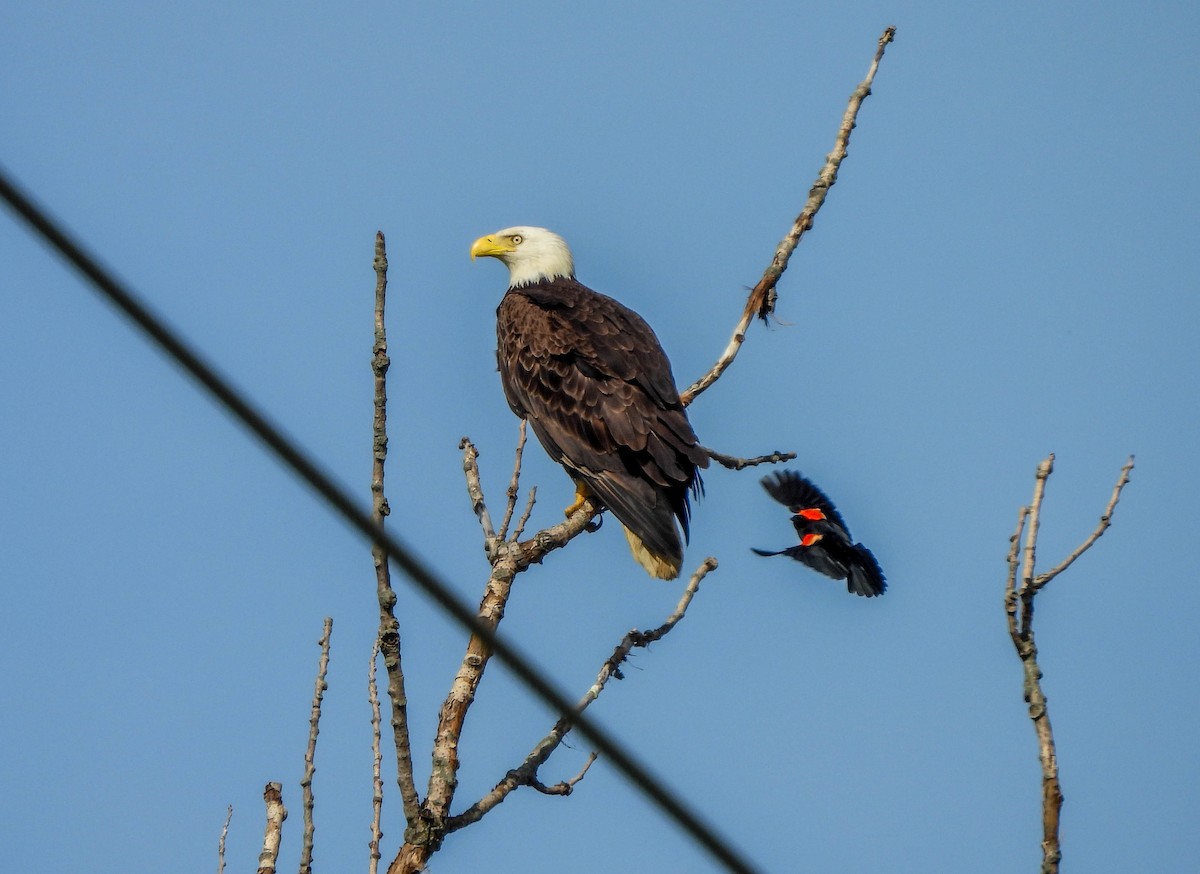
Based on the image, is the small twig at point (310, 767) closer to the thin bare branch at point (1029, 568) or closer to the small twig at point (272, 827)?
the small twig at point (272, 827)

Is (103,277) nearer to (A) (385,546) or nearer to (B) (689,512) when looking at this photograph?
(A) (385,546)

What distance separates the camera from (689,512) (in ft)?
24.7

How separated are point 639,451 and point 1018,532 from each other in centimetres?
366

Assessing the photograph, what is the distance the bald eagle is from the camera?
7.28 meters

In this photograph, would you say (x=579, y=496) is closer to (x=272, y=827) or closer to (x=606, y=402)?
(x=606, y=402)

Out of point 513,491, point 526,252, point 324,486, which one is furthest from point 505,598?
point 526,252

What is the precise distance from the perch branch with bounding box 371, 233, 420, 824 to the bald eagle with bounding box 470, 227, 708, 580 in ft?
9.26

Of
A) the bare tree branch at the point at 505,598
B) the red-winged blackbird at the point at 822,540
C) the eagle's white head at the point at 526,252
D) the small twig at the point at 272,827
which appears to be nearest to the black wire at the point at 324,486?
the bare tree branch at the point at 505,598

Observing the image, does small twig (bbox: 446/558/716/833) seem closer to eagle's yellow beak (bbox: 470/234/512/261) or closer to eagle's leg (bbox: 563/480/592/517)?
eagle's leg (bbox: 563/480/592/517)

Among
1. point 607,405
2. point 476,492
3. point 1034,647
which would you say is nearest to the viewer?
point 1034,647

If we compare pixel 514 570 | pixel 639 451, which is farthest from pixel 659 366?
pixel 514 570

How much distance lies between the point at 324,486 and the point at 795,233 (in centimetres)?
588

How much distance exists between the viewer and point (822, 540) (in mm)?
7023

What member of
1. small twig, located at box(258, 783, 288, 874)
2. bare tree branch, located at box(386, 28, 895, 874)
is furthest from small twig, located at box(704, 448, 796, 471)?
small twig, located at box(258, 783, 288, 874)
